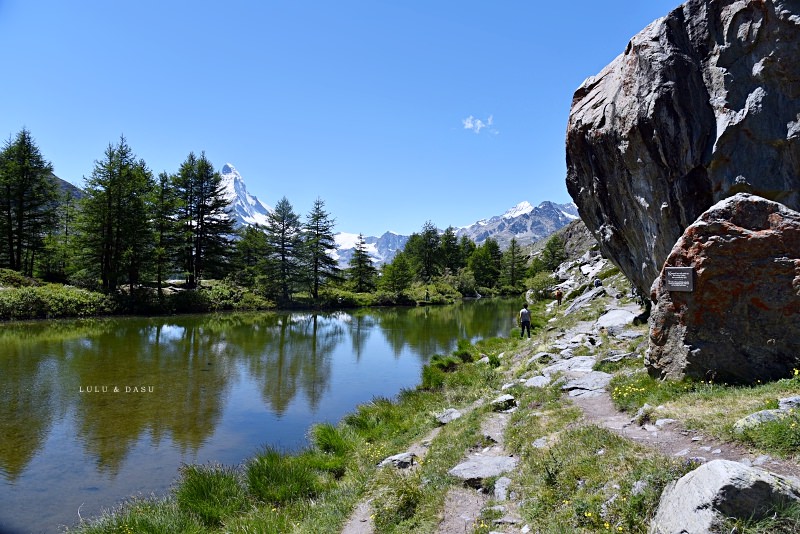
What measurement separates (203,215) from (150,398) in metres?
48.5

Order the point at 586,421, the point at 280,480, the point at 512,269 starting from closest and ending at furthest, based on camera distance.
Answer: the point at 586,421
the point at 280,480
the point at 512,269

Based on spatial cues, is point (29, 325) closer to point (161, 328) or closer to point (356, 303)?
point (161, 328)

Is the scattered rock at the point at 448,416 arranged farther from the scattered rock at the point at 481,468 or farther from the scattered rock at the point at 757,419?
the scattered rock at the point at 757,419

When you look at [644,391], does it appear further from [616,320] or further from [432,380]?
[432,380]

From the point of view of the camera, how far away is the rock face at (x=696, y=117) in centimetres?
1011

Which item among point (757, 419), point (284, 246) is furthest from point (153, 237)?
point (757, 419)

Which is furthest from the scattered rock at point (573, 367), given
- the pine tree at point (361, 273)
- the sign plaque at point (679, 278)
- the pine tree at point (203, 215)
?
the pine tree at point (361, 273)

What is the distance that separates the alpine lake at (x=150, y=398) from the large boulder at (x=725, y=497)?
417 inches

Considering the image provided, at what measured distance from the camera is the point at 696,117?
11.5 meters

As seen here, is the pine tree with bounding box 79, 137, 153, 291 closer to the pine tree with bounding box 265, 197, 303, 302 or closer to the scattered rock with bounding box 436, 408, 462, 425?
the pine tree with bounding box 265, 197, 303, 302

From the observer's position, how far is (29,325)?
33.7m

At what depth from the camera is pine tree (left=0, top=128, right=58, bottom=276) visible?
160 ft

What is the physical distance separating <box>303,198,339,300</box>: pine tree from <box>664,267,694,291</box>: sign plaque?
58271 mm

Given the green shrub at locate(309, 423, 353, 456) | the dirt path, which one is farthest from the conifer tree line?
the dirt path
